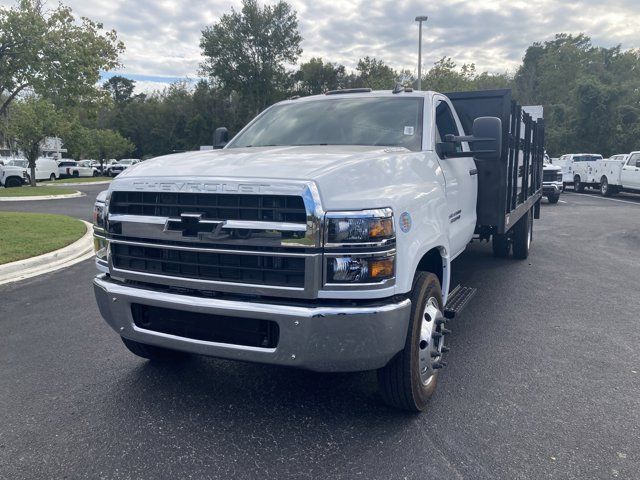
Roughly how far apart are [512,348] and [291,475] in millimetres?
2587

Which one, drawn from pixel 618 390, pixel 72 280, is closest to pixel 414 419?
pixel 618 390

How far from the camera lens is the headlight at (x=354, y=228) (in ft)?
9.07

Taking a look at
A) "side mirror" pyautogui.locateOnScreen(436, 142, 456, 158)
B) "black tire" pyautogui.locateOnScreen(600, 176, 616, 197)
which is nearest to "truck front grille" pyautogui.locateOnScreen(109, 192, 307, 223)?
"side mirror" pyautogui.locateOnScreen(436, 142, 456, 158)

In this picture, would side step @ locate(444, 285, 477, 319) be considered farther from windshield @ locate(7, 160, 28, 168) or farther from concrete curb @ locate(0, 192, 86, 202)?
windshield @ locate(7, 160, 28, 168)

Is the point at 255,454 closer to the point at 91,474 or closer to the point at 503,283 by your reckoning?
the point at 91,474

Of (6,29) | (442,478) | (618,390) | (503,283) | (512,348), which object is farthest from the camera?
(6,29)

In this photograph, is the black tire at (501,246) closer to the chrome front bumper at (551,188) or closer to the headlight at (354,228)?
the headlight at (354,228)

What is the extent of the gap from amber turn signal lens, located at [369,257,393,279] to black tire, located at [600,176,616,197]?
2365 cm

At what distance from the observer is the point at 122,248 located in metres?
3.38

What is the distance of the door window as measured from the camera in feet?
15.0

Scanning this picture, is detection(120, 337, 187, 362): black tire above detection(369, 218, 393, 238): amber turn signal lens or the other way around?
the other way around

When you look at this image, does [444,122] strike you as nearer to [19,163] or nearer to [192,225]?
[192,225]

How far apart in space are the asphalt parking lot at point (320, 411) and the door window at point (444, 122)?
71.2 inches

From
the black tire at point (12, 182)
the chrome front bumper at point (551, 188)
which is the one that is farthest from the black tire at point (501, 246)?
the black tire at point (12, 182)
